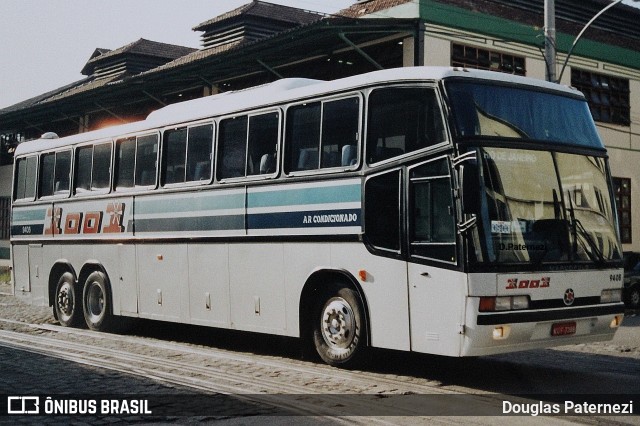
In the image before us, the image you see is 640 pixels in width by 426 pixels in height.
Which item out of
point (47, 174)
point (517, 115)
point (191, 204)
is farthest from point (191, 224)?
point (47, 174)

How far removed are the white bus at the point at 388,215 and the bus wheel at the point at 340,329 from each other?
24mm

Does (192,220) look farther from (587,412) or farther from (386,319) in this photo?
(587,412)

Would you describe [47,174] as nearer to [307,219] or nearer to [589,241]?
[307,219]

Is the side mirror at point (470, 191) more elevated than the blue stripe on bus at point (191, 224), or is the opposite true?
the side mirror at point (470, 191)

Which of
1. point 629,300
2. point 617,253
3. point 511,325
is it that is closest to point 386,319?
point 511,325

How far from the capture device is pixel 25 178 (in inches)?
763

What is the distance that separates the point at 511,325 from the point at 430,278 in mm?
989

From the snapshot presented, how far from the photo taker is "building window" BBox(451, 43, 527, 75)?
27.0m

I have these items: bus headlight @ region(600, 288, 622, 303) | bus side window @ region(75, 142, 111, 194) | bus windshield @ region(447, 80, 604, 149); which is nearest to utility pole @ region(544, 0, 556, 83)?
bus windshield @ region(447, 80, 604, 149)

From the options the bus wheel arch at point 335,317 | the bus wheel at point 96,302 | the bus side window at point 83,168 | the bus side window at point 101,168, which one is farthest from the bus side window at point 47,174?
the bus wheel arch at point 335,317

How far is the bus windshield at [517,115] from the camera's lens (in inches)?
389

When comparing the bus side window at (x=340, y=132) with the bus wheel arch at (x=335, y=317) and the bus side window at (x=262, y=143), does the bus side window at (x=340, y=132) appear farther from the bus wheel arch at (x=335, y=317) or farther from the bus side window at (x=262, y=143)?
the bus wheel arch at (x=335, y=317)

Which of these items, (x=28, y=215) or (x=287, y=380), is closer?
(x=287, y=380)

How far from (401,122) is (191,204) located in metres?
4.56
